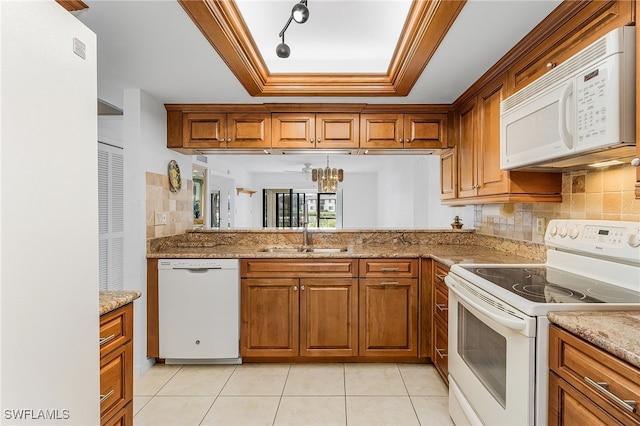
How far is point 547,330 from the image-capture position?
114 cm

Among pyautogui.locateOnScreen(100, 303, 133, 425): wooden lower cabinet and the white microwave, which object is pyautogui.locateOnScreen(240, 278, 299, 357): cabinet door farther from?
the white microwave

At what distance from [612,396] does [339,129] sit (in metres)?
2.33

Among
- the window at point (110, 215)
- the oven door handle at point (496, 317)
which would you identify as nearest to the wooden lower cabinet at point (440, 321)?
the oven door handle at point (496, 317)

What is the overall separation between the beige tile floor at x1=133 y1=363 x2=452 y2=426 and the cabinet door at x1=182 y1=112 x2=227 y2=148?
5.90 feet

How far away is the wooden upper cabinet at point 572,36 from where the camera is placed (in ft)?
4.10

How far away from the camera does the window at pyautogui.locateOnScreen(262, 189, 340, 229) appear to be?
337 inches

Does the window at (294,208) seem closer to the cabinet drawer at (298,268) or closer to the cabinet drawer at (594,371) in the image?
the cabinet drawer at (298,268)

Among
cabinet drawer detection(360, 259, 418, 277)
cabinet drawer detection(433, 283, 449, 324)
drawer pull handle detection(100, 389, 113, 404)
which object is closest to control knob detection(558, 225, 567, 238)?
Result: cabinet drawer detection(433, 283, 449, 324)

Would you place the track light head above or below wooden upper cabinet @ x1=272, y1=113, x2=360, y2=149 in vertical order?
above

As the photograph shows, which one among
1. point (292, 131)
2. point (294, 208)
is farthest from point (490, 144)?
point (294, 208)

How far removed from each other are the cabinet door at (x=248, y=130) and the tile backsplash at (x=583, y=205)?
1987 mm

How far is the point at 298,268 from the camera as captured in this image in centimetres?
255

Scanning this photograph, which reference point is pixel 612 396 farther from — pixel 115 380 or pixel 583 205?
pixel 115 380

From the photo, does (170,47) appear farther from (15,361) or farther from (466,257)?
(466,257)
